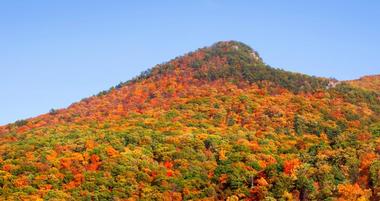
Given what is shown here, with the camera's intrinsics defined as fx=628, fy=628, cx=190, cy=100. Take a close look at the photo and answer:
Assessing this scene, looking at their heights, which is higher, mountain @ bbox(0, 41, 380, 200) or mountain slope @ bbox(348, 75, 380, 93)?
mountain slope @ bbox(348, 75, 380, 93)

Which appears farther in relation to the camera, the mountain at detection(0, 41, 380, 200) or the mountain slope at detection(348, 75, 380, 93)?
the mountain slope at detection(348, 75, 380, 93)

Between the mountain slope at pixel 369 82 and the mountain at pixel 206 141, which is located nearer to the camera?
the mountain at pixel 206 141

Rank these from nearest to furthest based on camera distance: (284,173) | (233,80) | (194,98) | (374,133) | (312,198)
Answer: (312,198)
(284,173)
(374,133)
(194,98)
(233,80)

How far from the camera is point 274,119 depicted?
144 metres

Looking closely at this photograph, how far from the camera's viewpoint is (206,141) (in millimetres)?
127125

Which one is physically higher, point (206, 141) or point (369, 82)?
point (369, 82)

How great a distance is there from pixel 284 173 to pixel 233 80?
208 feet

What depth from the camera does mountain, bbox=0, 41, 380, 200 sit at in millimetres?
104375

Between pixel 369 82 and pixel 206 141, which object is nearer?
pixel 206 141

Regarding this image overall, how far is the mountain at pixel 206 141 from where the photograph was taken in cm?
10438

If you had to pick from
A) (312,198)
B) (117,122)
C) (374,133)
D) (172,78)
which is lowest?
(312,198)

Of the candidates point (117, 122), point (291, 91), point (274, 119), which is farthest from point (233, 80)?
point (117, 122)

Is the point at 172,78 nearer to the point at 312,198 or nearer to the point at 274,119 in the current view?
the point at 274,119

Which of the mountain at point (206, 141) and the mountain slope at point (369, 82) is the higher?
the mountain slope at point (369, 82)
